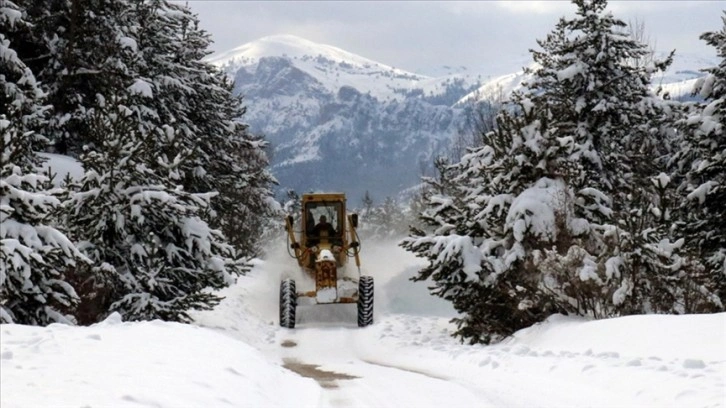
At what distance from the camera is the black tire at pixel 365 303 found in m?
18.3

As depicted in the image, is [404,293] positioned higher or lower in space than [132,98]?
lower

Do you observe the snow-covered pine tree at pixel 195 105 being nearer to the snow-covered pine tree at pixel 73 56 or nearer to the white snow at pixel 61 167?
the snow-covered pine tree at pixel 73 56

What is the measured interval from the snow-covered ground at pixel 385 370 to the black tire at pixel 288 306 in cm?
400

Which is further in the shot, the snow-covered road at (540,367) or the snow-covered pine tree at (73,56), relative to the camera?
the snow-covered pine tree at (73,56)

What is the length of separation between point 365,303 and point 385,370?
7.03 meters

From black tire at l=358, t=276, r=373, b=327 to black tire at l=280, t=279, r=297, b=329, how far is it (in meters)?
1.78

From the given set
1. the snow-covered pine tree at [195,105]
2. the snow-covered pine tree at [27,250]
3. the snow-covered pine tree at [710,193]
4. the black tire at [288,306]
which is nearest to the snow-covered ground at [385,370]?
the snow-covered pine tree at [27,250]

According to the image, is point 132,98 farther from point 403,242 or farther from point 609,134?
point 609,134

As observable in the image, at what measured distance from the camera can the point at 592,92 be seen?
20.1 metres

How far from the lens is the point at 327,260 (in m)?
18.8

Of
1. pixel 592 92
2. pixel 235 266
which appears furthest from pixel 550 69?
pixel 235 266

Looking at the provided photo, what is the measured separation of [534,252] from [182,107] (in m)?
16.6

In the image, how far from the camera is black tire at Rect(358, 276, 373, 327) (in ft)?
60.0

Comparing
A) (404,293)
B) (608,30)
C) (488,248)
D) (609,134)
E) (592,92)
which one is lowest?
(404,293)
